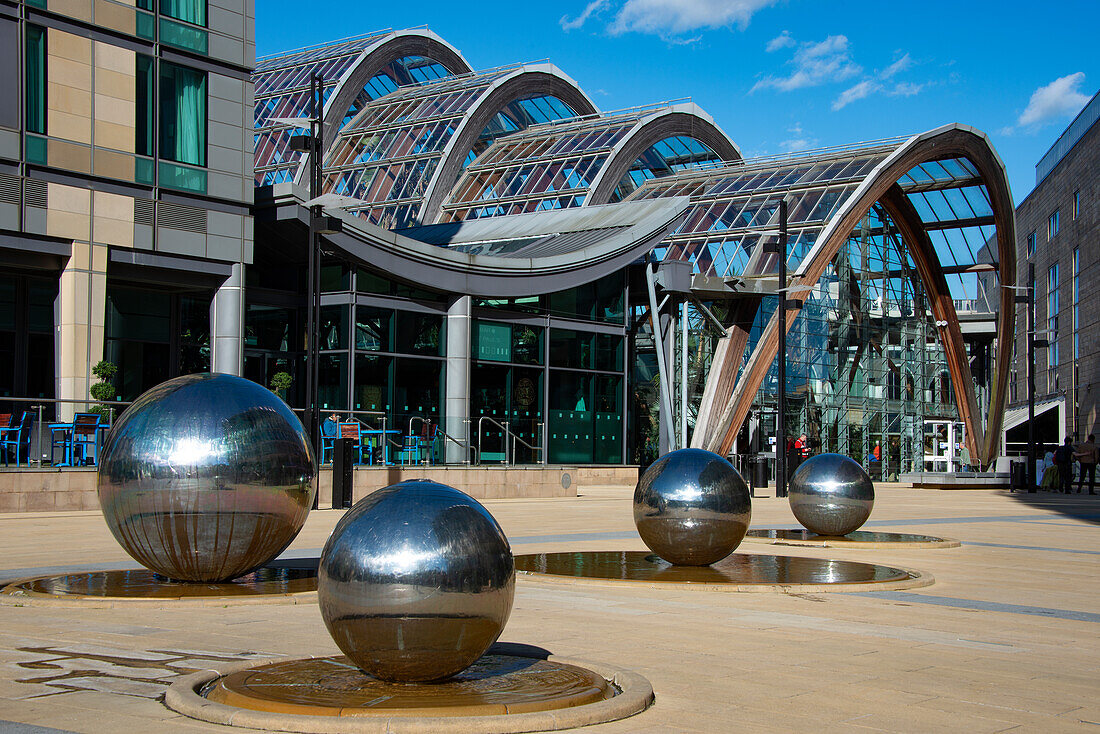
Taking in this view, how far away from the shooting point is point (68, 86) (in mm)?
27000

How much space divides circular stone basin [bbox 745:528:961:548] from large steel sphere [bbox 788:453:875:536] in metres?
0.25

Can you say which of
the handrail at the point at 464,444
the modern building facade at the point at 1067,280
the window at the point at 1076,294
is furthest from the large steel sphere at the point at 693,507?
the window at the point at 1076,294

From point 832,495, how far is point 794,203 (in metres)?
37.5

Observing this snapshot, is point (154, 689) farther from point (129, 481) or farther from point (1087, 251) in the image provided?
point (1087, 251)

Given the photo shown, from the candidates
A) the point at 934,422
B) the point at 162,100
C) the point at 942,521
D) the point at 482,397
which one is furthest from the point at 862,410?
the point at 162,100

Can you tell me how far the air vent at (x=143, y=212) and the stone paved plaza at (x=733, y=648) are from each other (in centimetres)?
1596

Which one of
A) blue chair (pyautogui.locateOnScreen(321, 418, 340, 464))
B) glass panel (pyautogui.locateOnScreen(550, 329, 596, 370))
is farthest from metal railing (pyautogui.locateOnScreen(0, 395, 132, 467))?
glass panel (pyautogui.locateOnScreen(550, 329, 596, 370))

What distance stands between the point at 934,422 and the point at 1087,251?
28312 mm

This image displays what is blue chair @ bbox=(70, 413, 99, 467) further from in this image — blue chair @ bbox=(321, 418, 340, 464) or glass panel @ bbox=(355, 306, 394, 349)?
glass panel @ bbox=(355, 306, 394, 349)

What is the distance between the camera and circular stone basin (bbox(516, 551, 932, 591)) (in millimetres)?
11297

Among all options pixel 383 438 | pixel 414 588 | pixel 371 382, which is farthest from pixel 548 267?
pixel 414 588

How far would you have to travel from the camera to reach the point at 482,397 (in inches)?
1437

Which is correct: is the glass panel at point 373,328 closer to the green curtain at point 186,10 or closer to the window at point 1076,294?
the green curtain at point 186,10

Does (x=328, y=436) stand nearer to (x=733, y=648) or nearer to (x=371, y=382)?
(x=371, y=382)
